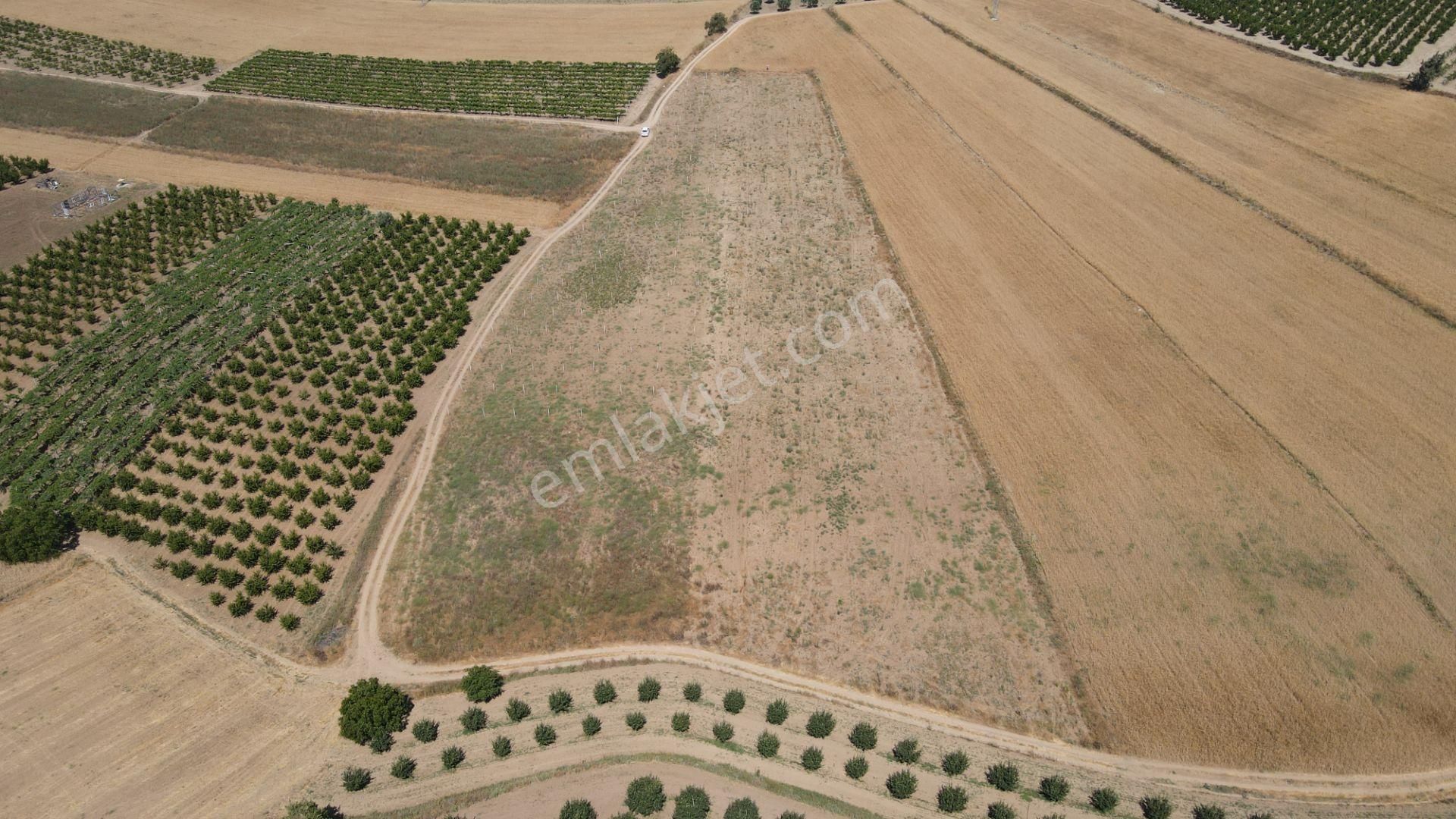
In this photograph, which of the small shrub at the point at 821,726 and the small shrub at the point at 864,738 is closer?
the small shrub at the point at 864,738

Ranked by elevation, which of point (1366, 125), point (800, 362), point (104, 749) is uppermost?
point (1366, 125)

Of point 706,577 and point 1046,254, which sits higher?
point 1046,254

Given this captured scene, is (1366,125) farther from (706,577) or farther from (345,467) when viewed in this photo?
(345,467)

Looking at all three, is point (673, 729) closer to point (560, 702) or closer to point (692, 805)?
point (692, 805)

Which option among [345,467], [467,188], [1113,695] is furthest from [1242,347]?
[467,188]

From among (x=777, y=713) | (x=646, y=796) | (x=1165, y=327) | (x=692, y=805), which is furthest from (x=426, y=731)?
(x=1165, y=327)

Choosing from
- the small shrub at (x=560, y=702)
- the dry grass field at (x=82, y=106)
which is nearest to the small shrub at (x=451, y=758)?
the small shrub at (x=560, y=702)

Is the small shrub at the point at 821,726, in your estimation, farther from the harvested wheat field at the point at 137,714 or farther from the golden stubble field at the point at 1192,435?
the harvested wheat field at the point at 137,714
